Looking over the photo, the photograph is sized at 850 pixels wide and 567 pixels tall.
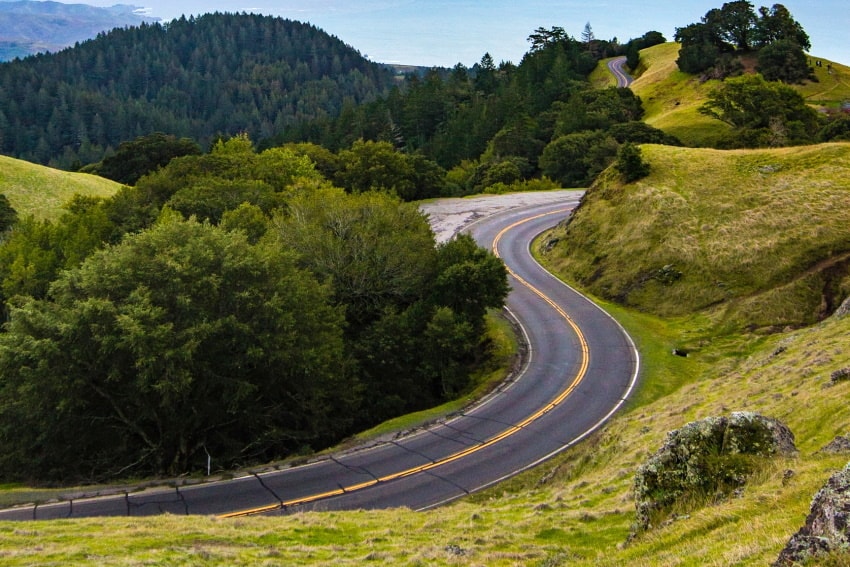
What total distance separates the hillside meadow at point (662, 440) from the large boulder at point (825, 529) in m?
0.27

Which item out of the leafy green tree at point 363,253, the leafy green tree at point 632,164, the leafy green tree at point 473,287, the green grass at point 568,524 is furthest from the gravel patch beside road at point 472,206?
the green grass at point 568,524

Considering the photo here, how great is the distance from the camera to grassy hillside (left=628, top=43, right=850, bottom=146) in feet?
260

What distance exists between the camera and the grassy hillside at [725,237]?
35938 millimetres

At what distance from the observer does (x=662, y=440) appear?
20469 millimetres

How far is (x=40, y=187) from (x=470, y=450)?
6507 cm

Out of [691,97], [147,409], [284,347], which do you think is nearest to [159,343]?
[147,409]

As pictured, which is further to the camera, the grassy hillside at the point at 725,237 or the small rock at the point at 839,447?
the grassy hillside at the point at 725,237

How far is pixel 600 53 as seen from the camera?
15762 cm

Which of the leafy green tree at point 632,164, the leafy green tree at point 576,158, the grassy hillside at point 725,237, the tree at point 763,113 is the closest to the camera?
the grassy hillside at point 725,237

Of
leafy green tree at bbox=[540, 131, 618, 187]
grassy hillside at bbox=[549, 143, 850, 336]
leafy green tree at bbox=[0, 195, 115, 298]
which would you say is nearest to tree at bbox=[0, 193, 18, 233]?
leafy green tree at bbox=[0, 195, 115, 298]

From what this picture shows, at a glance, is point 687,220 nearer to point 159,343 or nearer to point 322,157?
point 159,343

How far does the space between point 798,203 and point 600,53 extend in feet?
425

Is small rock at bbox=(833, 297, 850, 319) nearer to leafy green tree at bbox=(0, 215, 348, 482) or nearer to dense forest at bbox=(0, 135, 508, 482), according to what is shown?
dense forest at bbox=(0, 135, 508, 482)

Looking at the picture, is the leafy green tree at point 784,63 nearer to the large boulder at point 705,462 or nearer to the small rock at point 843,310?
the small rock at point 843,310
